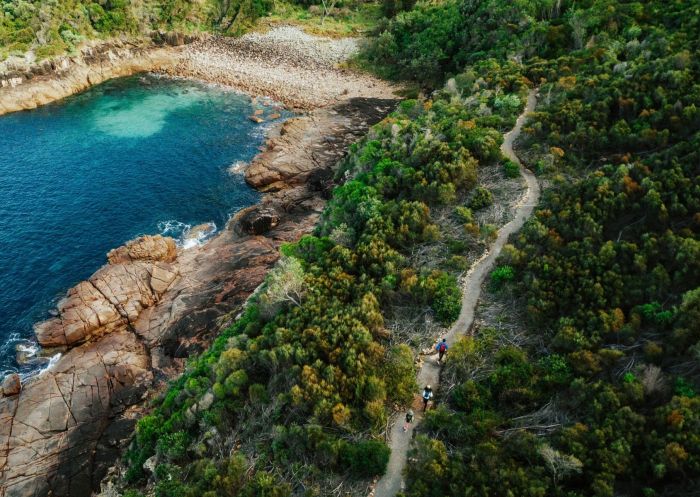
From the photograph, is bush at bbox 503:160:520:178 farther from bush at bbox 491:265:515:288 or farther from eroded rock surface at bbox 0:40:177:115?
eroded rock surface at bbox 0:40:177:115

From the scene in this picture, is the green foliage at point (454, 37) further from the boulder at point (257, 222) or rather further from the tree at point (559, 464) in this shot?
the tree at point (559, 464)

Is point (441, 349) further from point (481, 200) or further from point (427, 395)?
point (481, 200)

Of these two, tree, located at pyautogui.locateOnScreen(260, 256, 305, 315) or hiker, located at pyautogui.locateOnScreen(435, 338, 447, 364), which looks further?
tree, located at pyautogui.locateOnScreen(260, 256, 305, 315)

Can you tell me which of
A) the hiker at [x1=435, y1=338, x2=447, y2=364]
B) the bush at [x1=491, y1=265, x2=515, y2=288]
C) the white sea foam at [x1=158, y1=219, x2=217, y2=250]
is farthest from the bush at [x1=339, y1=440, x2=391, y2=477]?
the white sea foam at [x1=158, y1=219, x2=217, y2=250]

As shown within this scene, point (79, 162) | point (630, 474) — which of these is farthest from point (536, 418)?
point (79, 162)

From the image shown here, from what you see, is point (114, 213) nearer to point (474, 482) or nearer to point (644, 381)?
point (474, 482)

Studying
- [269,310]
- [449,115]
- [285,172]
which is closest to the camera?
[269,310]
